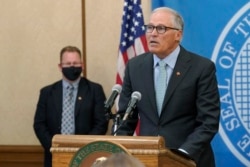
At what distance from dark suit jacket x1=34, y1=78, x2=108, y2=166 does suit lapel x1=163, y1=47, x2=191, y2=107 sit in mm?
2230

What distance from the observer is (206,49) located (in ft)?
20.2

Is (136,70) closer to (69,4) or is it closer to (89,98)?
(89,98)

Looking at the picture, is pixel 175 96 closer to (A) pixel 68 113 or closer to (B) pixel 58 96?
(A) pixel 68 113

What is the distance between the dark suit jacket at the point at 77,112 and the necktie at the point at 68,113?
42mm

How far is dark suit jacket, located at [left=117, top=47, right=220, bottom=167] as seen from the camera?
4.16 metres

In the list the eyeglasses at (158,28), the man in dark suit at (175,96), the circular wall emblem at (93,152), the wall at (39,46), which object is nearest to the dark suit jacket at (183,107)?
the man in dark suit at (175,96)

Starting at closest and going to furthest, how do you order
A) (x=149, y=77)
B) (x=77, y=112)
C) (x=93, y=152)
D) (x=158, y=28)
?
(x=93, y=152), (x=158, y=28), (x=149, y=77), (x=77, y=112)

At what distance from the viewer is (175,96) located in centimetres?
424

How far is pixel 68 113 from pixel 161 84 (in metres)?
2.34

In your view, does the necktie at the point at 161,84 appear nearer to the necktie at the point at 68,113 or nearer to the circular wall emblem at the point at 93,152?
the circular wall emblem at the point at 93,152

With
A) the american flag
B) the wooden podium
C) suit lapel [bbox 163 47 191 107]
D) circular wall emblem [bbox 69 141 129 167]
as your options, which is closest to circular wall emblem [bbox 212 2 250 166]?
the american flag

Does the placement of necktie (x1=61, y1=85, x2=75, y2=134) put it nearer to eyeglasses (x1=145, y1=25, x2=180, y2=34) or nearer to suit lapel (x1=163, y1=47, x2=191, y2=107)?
suit lapel (x1=163, y1=47, x2=191, y2=107)

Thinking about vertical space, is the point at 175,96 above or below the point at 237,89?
above

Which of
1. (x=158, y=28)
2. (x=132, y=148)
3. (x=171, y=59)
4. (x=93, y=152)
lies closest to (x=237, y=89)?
(x=171, y=59)
